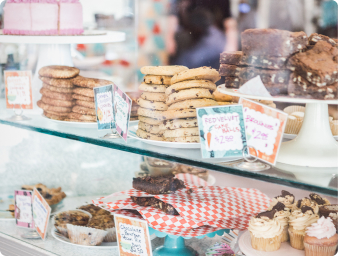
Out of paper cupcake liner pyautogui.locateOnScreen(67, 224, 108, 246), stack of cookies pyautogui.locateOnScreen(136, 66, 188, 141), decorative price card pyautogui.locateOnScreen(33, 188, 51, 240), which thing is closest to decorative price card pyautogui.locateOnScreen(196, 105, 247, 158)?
stack of cookies pyautogui.locateOnScreen(136, 66, 188, 141)

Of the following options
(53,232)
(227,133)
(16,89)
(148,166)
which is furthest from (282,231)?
(16,89)

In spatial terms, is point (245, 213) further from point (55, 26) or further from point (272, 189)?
point (55, 26)

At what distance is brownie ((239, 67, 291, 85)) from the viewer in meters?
1.15

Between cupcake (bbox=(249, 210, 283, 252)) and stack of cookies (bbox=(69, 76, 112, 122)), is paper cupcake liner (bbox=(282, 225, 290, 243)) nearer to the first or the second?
cupcake (bbox=(249, 210, 283, 252))

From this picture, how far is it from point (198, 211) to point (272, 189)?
0.32 metres

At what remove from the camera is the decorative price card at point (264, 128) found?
44.0 inches

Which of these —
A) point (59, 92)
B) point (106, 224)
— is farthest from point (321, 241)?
point (59, 92)

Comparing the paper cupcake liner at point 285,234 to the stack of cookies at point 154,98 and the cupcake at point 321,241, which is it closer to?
the cupcake at point 321,241

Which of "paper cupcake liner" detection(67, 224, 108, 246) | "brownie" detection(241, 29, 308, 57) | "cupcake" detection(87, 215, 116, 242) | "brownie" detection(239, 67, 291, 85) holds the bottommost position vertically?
"paper cupcake liner" detection(67, 224, 108, 246)

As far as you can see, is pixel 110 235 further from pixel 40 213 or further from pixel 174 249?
pixel 40 213

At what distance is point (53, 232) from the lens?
6.13 ft

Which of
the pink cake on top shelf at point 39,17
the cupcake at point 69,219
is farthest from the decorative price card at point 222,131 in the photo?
the pink cake on top shelf at point 39,17

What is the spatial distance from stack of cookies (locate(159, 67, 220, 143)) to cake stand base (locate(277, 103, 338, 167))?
0.30m

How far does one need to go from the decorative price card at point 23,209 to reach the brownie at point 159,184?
0.68 metres
